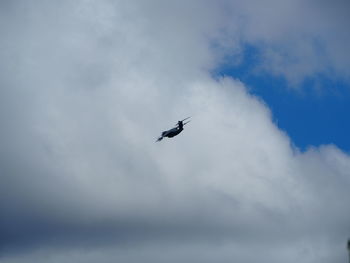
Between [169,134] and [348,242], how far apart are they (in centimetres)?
7918

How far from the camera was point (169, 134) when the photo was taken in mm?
150000

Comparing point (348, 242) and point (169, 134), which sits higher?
point (169, 134)

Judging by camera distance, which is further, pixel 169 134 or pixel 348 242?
pixel 348 242

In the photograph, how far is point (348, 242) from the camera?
15975 centimetres
